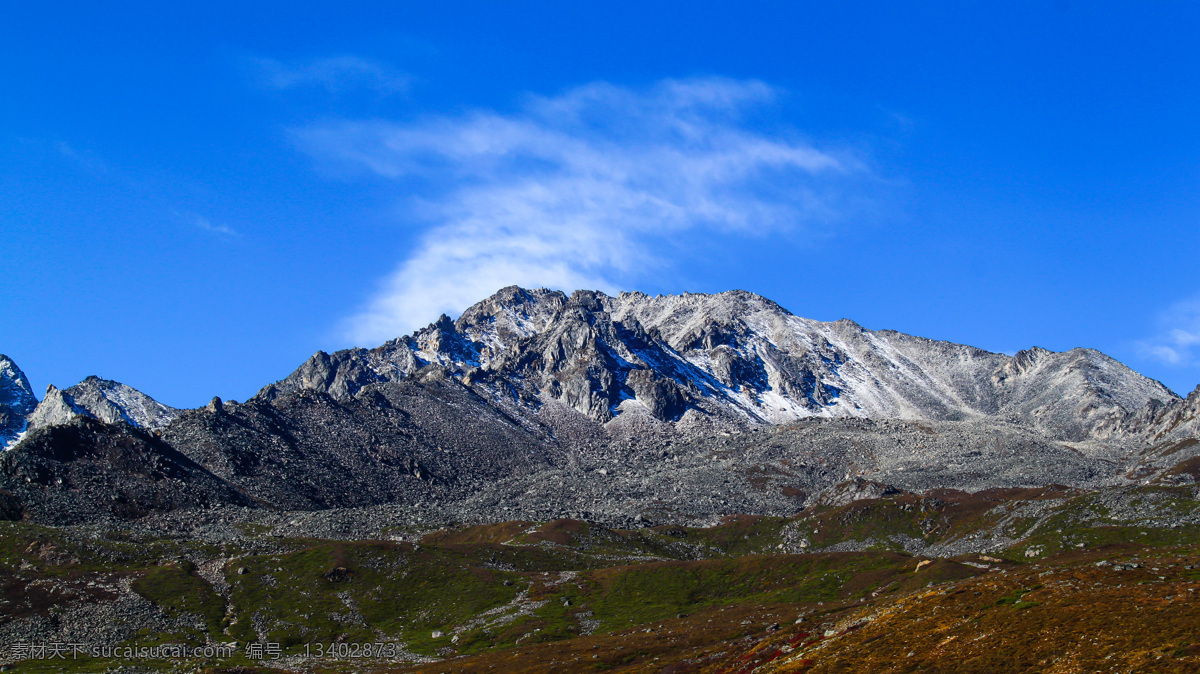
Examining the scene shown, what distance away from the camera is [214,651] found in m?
93.9

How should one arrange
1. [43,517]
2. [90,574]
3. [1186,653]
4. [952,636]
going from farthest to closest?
1. [43,517]
2. [90,574]
3. [952,636]
4. [1186,653]

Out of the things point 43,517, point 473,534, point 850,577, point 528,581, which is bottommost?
point 850,577

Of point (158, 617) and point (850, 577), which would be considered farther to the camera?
point (850, 577)

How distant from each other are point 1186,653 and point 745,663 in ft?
87.9

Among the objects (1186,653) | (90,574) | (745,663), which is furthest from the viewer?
(90,574)

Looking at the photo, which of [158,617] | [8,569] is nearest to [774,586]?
[158,617]

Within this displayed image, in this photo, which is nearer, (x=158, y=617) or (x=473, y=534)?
(x=158, y=617)

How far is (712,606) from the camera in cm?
11275

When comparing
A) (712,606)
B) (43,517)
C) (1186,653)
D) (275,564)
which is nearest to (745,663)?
(1186,653)

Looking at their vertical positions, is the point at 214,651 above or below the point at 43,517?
below

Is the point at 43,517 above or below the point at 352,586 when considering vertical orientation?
above

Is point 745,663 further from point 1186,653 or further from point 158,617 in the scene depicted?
point 158,617

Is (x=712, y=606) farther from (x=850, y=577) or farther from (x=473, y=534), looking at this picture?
(x=473, y=534)

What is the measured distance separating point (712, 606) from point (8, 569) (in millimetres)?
103859
